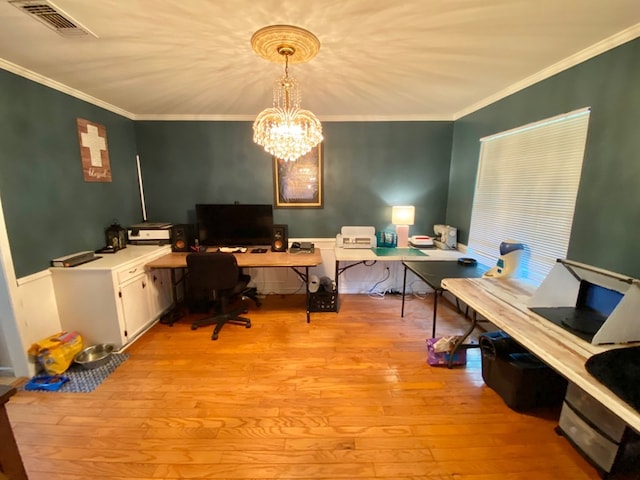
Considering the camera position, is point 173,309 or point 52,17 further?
point 173,309

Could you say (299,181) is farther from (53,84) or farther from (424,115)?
(53,84)

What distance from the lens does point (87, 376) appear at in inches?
84.9

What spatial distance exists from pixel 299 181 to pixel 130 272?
2104 millimetres

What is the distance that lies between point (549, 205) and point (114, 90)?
152 inches

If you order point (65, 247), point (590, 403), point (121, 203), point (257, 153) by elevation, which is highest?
point (257, 153)

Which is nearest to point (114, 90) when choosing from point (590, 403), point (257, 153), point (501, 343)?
point (257, 153)

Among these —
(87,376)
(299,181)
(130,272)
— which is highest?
(299,181)

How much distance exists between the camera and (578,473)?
1.40 m

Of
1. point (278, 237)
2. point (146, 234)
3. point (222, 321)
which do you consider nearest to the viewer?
point (222, 321)

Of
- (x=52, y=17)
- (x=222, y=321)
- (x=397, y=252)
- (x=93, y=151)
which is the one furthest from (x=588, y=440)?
(x=93, y=151)

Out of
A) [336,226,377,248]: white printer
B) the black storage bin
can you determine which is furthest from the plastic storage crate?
the black storage bin

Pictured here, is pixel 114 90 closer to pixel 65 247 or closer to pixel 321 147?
pixel 65 247

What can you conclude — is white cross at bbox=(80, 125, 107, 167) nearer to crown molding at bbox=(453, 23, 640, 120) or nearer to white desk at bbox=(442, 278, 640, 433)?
white desk at bbox=(442, 278, 640, 433)

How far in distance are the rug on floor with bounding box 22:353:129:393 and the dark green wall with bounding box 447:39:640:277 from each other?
3.63 metres
